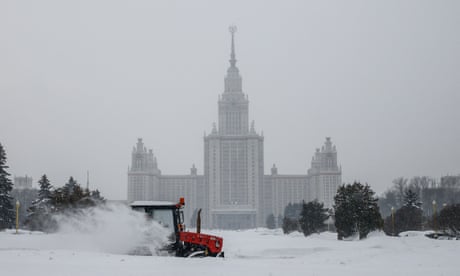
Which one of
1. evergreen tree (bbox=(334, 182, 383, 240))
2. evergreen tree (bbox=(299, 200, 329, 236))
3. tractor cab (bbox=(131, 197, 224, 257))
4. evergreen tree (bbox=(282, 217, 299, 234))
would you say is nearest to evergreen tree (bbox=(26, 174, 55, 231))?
evergreen tree (bbox=(334, 182, 383, 240))

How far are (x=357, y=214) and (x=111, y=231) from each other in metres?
32.7

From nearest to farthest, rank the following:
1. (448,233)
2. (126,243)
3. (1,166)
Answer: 1. (126,243)
2. (448,233)
3. (1,166)

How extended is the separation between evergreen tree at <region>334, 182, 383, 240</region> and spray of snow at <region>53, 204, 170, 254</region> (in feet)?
102

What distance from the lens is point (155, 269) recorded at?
47.6ft

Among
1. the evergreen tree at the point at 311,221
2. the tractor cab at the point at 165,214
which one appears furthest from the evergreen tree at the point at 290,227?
the tractor cab at the point at 165,214

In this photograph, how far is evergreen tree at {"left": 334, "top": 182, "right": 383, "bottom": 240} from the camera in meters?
48.8

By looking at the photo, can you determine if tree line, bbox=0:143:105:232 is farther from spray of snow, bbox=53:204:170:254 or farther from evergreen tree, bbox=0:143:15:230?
spray of snow, bbox=53:204:170:254

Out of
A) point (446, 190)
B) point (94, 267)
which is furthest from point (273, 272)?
point (446, 190)

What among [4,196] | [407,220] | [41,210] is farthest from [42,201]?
[407,220]

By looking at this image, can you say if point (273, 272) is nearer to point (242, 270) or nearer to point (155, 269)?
point (242, 270)

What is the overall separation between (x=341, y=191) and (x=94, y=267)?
136 ft

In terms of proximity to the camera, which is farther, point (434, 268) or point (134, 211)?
point (134, 211)

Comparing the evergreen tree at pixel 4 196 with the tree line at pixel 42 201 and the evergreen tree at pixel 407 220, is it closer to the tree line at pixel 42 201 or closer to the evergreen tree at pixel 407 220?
the tree line at pixel 42 201

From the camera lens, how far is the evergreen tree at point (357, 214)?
4875cm
